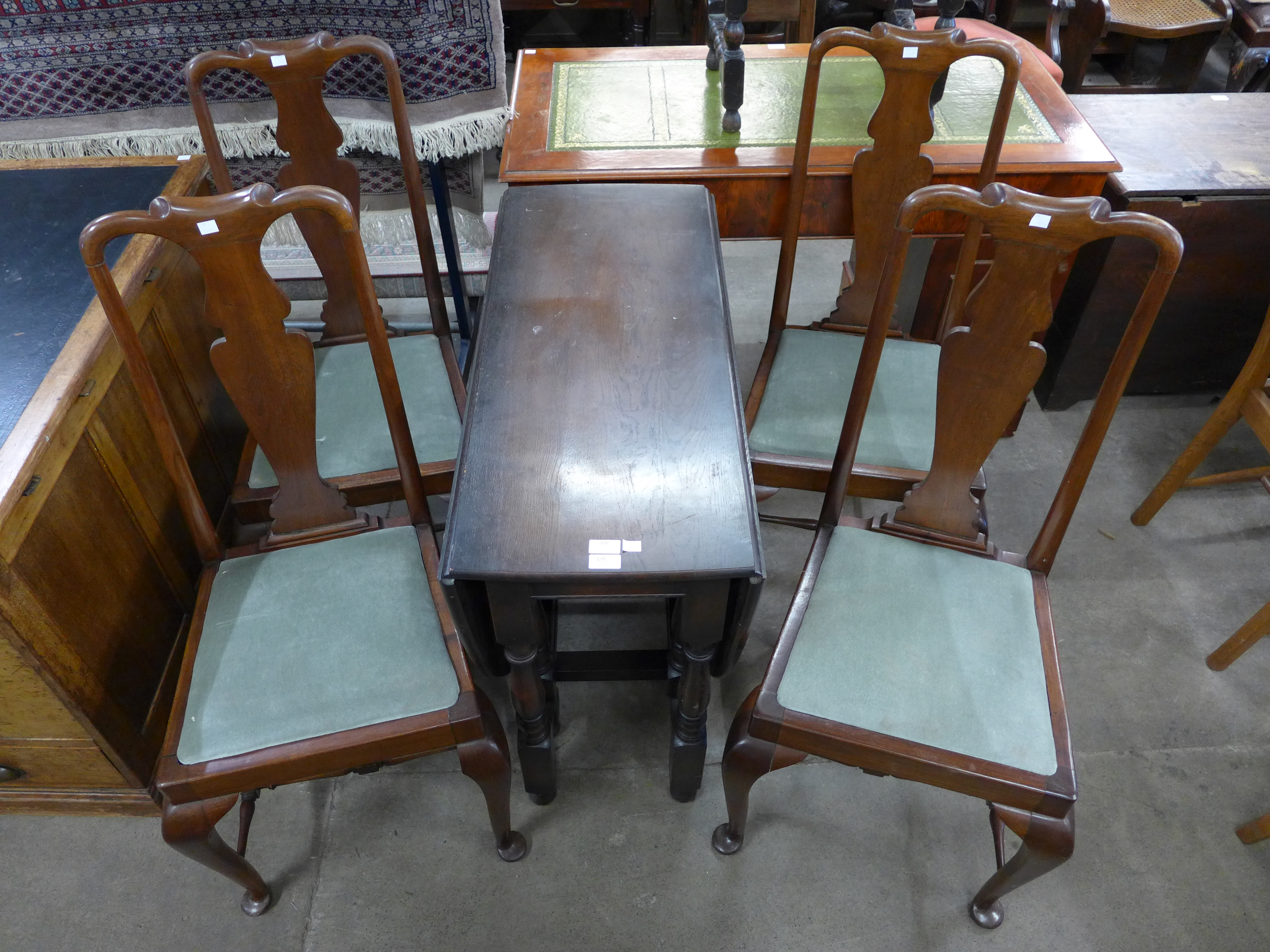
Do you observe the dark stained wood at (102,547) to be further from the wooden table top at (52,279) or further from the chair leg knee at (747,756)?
the chair leg knee at (747,756)

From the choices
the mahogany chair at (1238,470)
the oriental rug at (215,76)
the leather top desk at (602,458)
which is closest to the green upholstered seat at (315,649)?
the leather top desk at (602,458)

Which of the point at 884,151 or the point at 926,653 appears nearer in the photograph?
the point at 926,653

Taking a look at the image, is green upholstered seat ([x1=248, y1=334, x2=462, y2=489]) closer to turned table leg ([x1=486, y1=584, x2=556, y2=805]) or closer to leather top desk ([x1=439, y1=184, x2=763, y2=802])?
leather top desk ([x1=439, y1=184, x2=763, y2=802])

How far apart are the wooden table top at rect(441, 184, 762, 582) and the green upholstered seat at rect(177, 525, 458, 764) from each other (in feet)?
0.78

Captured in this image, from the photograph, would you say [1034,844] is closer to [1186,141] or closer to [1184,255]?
[1184,255]

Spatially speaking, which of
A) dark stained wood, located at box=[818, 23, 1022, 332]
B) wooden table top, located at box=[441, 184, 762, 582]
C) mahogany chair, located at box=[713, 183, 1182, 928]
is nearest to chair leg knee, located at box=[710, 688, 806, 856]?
mahogany chair, located at box=[713, 183, 1182, 928]

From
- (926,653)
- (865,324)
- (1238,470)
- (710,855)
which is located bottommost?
(710,855)

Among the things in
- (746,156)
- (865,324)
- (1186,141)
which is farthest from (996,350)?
(1186,141)

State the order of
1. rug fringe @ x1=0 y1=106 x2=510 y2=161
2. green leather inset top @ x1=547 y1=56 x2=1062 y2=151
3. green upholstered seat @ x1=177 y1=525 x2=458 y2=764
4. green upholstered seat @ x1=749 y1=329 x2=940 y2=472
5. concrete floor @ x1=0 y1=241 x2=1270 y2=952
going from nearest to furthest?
green upholstered seat @ x1=177 y1=525 x2=458 y2=764 < concrete floor @ x1=0 y1=241 x2=1270 y2=952 < green upholstered seat @ x1=749 y1=329 x2=940 y2=472 < green leather inset top @ x1=547 y1=56 x2=1062 y2=151 < rug fringe @ x1=0 y1=106 x2=510 y2=161

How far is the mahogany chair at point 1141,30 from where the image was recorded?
10.0ft

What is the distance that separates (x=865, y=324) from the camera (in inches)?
76.9

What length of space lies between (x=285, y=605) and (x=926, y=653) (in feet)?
3.42

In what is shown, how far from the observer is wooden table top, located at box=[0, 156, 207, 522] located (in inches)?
54.4

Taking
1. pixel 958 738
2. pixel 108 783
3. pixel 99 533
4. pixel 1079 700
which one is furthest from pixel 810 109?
pixel 108 783
